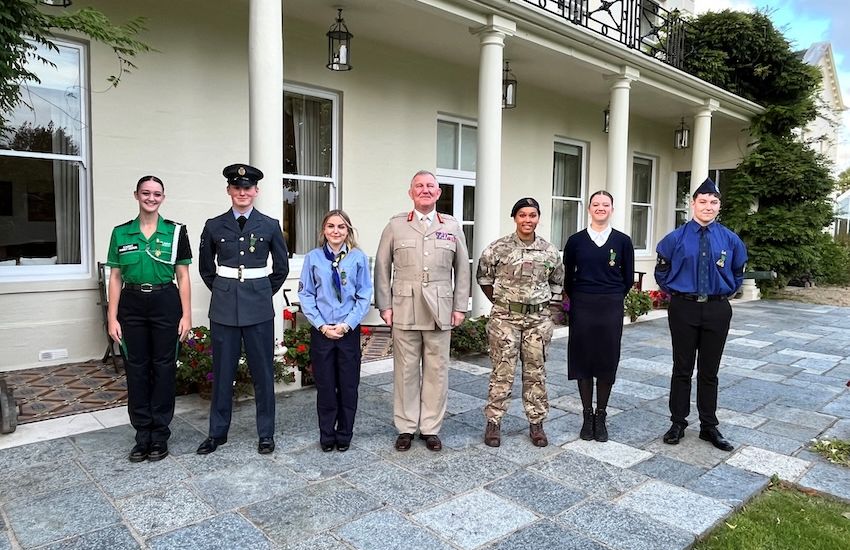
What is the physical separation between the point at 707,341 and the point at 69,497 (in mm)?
3761

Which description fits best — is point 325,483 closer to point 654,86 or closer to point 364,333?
point 364,333

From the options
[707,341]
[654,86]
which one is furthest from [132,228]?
[654,86]

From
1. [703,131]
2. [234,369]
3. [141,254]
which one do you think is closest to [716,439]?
[234,369]

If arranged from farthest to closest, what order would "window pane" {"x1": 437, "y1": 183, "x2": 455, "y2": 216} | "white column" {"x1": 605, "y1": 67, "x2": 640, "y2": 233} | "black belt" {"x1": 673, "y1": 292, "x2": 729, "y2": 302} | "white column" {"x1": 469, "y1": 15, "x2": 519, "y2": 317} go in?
"window pane" {"x1": 437, "y1": 183, "x2": 455, "y2": 216}
"white column" {"x1": 605, "y1": 67, "x2": 640, "y2": 233}
"white column" {"x1": 469, "y1": 15, "x2": 519, "y2": 317}
"black belt" {"x1": 673, "y1": 292, "x2": 729, "y2": 302}

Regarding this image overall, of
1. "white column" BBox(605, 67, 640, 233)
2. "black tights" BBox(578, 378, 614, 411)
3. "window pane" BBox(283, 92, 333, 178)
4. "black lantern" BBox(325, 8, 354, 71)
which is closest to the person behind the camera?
"black tights" BBox(578, 378, 614, 411)

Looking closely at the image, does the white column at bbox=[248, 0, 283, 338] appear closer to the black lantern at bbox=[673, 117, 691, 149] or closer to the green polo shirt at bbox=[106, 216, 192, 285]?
the green polo shirt at bbox=[106, 216, 192, 285]

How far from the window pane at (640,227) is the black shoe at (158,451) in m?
11.0

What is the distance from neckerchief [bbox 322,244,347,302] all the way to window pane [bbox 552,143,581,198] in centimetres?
746

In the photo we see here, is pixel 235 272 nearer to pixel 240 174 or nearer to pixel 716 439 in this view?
pixel 240 174

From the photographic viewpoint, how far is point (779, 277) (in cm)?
1231

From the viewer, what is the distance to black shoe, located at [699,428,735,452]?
3.79 metres

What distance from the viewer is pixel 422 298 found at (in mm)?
3539

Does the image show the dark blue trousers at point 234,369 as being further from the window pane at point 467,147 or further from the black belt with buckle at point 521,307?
the window pane at point 467,147

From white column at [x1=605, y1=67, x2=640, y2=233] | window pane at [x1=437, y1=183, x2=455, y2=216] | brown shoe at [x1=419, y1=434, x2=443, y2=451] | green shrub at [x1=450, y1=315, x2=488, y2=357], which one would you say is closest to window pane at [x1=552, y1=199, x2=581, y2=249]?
white column at [x1=605, y1=67, x2=640, y2=233]
